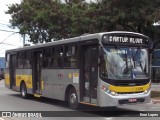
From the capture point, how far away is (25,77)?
21.9 metres

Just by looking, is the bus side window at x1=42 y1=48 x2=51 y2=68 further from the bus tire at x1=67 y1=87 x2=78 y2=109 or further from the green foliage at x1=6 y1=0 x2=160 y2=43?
the green foliage at x1=6 y1=0 x2=160 y2=43

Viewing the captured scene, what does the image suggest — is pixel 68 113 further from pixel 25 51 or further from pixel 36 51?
pixel 25 51

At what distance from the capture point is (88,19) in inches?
955

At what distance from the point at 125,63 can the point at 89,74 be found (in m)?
1.57

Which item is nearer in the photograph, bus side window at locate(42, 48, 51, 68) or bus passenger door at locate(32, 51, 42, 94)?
bus side window at locate(42, 48, 51, 68)

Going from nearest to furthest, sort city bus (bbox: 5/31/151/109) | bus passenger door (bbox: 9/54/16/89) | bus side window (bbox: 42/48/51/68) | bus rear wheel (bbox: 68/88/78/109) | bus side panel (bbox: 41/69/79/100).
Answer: city bus (bbox: 5/31/151/109), bus rear wheel (bbox: 68/88/78/109), bus side panel (bbox: 41/69/79/100), bus side window (bbox: 42/48/51/68), bus passenger door (bbox: 9/54/16/89)

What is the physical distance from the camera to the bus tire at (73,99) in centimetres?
1593

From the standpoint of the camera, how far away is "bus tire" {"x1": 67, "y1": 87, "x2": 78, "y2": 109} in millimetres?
15934

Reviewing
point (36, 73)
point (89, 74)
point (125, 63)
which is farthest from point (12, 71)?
point (125, 63)

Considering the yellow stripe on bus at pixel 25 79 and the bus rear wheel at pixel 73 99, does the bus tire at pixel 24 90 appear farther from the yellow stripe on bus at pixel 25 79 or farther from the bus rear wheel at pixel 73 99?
the bus rear wheel at pixel 73 99

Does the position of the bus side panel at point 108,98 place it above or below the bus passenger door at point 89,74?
below

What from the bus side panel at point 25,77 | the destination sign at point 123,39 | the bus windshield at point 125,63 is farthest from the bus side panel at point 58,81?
the destination sign at point 123,39

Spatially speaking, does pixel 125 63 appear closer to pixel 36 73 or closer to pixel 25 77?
pixel 36 73

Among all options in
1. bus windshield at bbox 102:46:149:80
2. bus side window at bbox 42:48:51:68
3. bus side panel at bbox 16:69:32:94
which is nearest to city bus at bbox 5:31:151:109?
bus windshield at bbox 102:46:149:80
